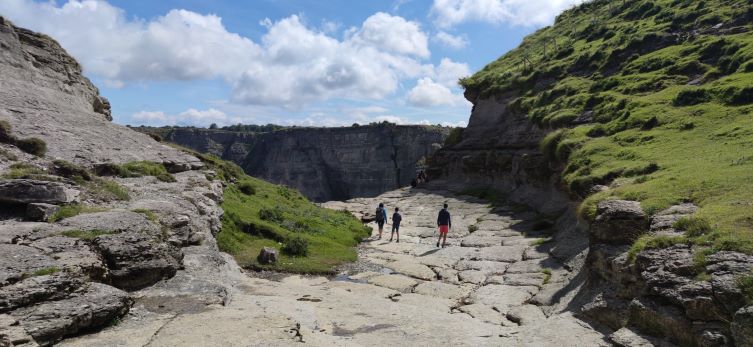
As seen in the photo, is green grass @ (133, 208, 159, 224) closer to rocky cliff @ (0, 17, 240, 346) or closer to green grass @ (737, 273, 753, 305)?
rocky cliff @ (0, 17, 240, 346)

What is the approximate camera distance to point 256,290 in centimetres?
1527

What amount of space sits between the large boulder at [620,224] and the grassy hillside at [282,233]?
9.96m

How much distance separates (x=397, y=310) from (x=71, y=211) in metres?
9.56

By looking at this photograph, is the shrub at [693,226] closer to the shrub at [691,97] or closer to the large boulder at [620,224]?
the large boulder at [620,224]

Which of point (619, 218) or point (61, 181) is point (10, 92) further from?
point (619, 218)

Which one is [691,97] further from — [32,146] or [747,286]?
[32,146]

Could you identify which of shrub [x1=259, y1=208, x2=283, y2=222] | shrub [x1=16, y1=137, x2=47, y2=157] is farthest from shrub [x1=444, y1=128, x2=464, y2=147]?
shrub [x1=16, y1=137, x2=47, y2=157]

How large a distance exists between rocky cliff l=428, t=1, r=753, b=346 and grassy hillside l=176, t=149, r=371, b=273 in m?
9.70

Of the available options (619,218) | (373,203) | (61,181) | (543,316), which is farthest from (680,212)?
(373,203)

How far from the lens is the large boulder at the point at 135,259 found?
41.3 ft

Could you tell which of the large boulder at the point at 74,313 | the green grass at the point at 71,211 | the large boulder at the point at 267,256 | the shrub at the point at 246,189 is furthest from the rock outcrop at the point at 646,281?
the shrub at the point at 246,189

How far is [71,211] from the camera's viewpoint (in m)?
14.3

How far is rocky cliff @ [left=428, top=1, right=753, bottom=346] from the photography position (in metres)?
10.5

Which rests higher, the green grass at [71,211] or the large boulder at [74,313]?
the green grass at [71,211]
